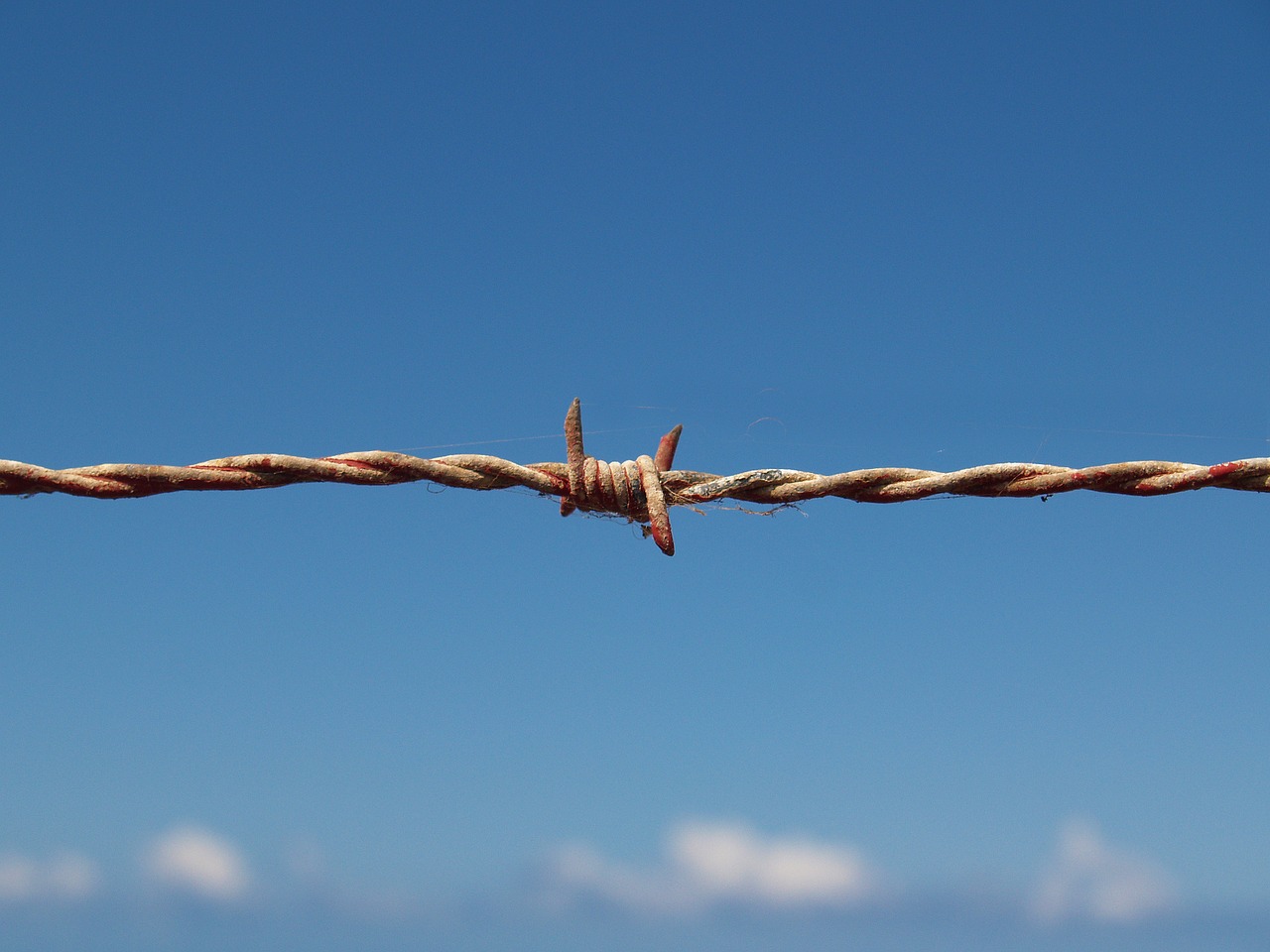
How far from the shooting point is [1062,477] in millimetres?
4121

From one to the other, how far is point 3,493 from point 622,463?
1864 millimetres

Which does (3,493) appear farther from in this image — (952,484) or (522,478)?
(952,484)

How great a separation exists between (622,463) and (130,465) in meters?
1.48

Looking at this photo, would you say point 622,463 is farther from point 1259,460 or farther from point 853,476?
point 1259,460

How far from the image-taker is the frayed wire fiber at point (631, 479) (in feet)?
12.8

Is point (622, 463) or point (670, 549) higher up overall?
point (622, 463)

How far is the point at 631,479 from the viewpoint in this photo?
13.3 feet

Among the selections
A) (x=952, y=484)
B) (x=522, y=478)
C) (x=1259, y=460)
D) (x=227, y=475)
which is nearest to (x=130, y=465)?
(x=227, y=475)

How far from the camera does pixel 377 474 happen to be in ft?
12.8

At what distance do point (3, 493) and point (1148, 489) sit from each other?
3525mm

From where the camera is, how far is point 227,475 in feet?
12.8

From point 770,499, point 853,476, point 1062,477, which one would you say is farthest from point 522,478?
point 1062,477

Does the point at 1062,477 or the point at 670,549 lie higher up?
the point at 1062,477

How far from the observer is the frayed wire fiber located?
3.90 meters
